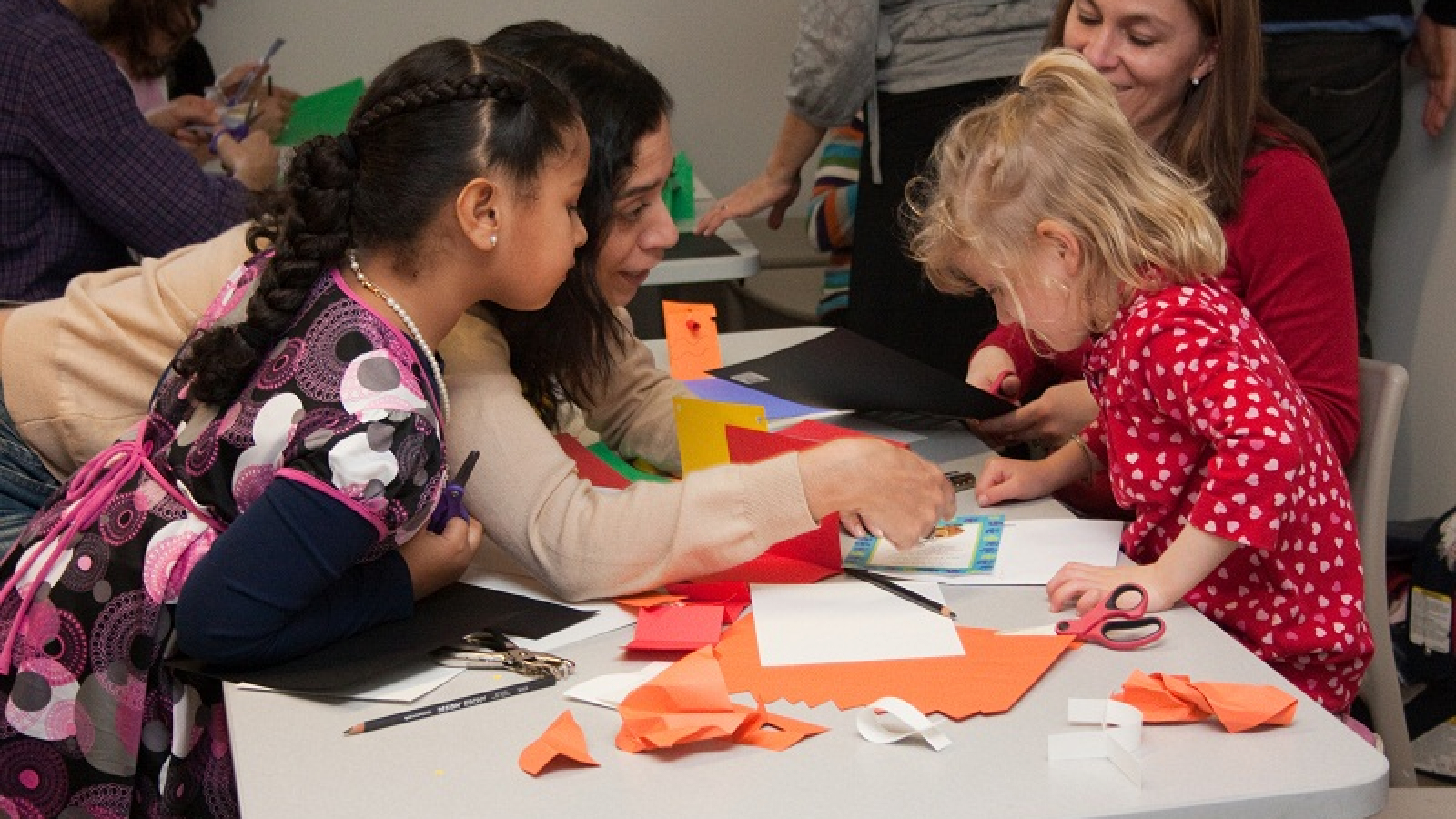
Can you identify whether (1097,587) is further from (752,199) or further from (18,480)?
(752,199)

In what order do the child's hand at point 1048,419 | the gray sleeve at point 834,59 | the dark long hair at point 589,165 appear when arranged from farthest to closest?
the gray sleeve at point 834,59 < the child's hand at point 1048,419 < the dark long hair at point 589,165

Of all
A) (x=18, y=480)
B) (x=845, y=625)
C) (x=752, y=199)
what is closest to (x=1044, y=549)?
(x=845, y=625)

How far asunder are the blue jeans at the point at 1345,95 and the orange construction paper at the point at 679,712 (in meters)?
1.90

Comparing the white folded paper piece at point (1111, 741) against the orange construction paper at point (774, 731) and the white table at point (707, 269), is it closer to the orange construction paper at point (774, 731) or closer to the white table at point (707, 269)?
the orange construction paper at point (774, 731)

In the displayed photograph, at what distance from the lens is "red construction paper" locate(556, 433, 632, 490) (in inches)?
67.0

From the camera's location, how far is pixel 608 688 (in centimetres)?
121

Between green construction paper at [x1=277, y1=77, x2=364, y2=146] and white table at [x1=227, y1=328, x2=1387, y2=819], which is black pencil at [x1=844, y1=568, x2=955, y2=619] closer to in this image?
white table at [x1=227, y1=328, x2=1387, y2=819]

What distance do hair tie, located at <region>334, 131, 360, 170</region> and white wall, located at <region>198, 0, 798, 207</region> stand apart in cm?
305

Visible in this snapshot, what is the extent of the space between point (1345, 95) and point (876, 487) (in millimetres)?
1720

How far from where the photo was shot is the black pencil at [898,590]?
1359 millimetres

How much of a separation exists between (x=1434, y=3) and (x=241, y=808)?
2586mm

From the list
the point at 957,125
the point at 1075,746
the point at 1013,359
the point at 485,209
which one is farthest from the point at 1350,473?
the point at 485,209

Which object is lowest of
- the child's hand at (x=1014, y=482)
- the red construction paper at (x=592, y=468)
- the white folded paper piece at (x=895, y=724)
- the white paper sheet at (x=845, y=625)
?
the red construction paper at (x=592, y=468)

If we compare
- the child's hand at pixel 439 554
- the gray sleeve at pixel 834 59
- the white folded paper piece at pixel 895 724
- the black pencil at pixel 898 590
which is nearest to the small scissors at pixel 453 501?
the child's hand at pixel 439 554
